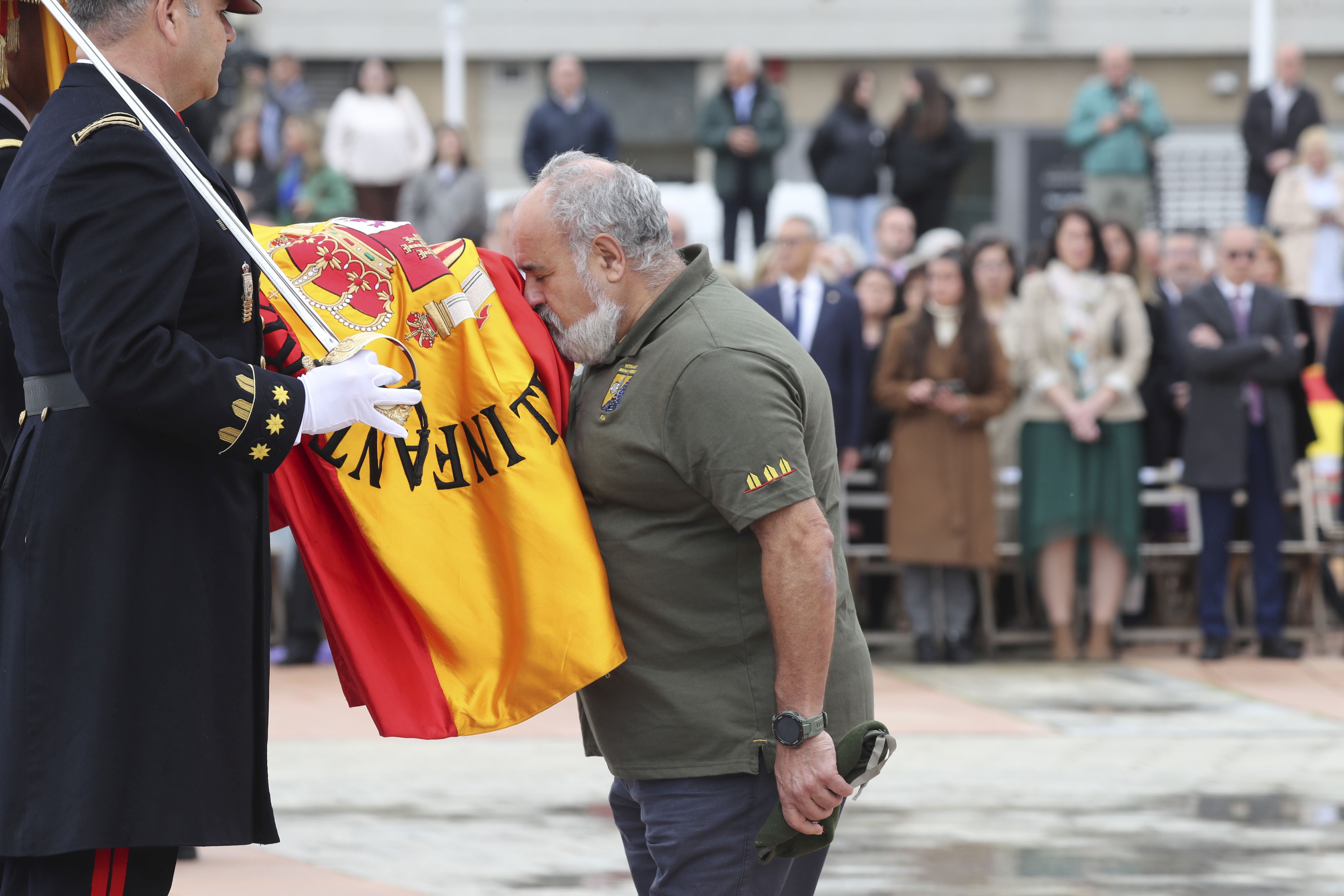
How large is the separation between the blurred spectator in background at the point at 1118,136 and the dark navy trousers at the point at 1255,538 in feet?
14.9

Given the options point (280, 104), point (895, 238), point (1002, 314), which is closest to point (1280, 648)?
point (1002, 314)

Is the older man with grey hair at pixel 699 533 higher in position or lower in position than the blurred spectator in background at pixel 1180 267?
lower

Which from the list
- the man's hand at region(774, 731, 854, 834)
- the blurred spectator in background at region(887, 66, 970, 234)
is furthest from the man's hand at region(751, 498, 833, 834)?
the blurred spectator in background at region(887, 66, 970, 234)

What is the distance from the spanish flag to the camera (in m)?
3.32

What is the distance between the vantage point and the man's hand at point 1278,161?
47.6 feet

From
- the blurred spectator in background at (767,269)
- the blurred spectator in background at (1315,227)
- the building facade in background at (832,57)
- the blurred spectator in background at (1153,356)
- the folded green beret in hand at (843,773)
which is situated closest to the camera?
the folded green beret in hand at (843,773)

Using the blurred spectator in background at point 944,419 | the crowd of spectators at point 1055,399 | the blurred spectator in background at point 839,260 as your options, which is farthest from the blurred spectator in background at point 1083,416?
the blurred spectator in background at point 839,260

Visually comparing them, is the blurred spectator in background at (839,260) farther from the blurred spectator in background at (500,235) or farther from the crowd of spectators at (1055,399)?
the blurred spectator in background at (500,235)

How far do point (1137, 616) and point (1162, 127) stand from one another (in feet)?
17.7

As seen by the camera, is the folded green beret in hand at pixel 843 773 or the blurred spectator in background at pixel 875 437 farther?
the blurred spectator in background at pixel 875 437

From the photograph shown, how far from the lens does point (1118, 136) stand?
1424 cm

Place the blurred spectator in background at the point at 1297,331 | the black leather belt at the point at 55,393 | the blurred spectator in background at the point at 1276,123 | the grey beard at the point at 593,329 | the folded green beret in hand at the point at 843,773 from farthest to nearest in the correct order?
the blurred spectator in background at the point at 1276,123, the blurred spectator in background at the point at 1297,331, the grey beard at the point at 593,329, the folded green beret in hand at the point at 843,773, the black leather belt at the point at 55,393

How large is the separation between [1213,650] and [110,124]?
27.0 feet

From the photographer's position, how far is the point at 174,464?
3.01 meters
